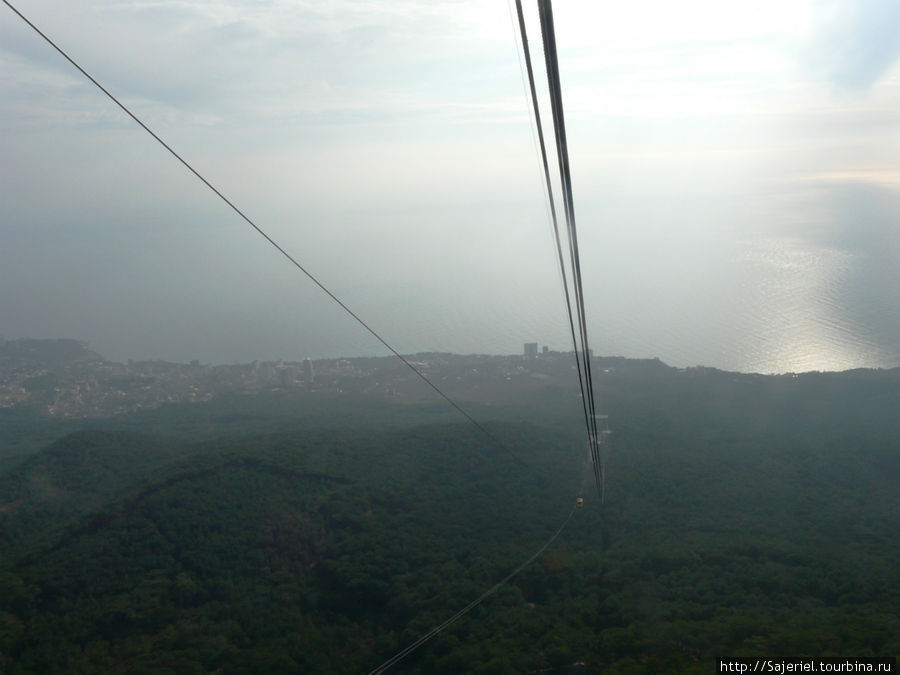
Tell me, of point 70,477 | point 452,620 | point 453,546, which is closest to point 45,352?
point 70,477

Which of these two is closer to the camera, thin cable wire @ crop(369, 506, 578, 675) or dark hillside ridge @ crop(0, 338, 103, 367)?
thin cable wire @ crop(369, 506, 578, 675)

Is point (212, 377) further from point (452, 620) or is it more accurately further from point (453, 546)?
point (452, 620)

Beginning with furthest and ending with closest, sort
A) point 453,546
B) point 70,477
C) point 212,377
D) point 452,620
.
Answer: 1. point 212,377
2. point 70,477
3. point 453,546
4. point 452,620

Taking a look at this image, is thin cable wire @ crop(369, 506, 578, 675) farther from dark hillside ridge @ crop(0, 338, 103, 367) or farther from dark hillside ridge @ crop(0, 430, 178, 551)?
dark hillside ridge @ crop(0, 338, 103, 367)

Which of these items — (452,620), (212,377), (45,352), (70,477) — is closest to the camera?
(452,620)

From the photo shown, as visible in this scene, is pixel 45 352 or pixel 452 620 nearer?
pixel 452 620

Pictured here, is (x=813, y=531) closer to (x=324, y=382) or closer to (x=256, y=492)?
(x=256, y=492)

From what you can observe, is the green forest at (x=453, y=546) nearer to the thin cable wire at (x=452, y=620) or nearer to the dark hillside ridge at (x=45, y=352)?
the thin cable wire at (x=452, y=620)

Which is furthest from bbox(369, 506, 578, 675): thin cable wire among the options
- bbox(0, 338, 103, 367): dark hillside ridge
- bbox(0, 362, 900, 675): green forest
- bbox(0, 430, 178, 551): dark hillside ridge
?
bbox(0, 338, 103, 367): dark hillside ridge

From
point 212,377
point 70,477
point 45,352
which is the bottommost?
point 70,477
